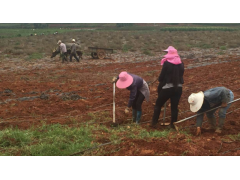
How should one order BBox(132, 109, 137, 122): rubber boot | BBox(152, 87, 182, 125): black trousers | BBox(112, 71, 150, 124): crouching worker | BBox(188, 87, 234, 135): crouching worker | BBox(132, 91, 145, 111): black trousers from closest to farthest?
BBox(188, 87, 234, 135): crouching worker < BBox(152, 87, 182, 125): black trousers < BBox(112, 71, 150, 124): crouching worker < BBox(132, 91, 145, 111): black trousers < BBox(132, 109, 137, 122): rubber boot

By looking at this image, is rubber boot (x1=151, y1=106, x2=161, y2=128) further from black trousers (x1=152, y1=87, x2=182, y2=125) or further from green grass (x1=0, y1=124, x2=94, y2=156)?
green grass (x1=0, y1=124, x2=94, y2=156)

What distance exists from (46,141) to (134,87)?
186 centimetres

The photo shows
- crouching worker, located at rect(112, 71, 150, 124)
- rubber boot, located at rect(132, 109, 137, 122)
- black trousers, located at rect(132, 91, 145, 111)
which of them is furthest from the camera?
rubber boot, located at rect(132, 109, 137, 122)

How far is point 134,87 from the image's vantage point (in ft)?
16.6

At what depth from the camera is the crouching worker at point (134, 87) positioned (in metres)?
4.98

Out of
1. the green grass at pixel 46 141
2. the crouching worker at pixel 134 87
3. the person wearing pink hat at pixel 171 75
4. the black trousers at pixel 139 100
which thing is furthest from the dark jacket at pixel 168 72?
the green grass at pixel 46 141

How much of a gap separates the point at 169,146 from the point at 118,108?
297 cm

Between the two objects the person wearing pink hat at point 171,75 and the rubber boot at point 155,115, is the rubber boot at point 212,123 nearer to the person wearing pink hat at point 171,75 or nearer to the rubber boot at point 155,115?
the person wearing pink hat at point 171,75

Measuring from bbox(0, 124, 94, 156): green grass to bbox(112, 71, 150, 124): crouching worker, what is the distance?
102cm

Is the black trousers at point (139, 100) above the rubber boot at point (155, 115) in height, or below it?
above

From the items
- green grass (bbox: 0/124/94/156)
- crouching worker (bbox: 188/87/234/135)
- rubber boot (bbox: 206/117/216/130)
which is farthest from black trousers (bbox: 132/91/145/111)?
rubber boot (bbox: 206/117/216/130)

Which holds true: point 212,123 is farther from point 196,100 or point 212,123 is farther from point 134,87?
point 134,87

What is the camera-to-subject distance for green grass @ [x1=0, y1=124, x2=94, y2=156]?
376cm

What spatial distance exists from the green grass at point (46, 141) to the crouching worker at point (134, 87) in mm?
1023
